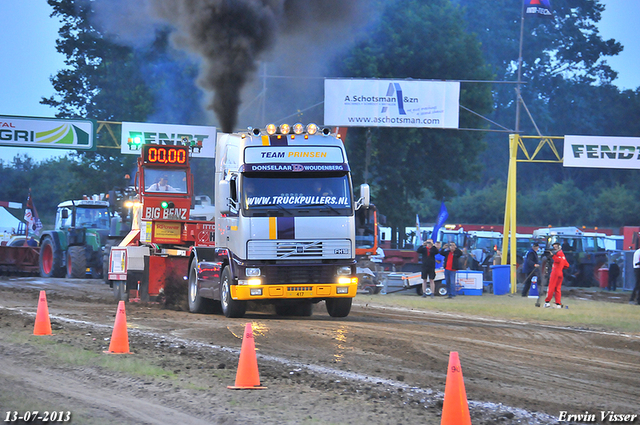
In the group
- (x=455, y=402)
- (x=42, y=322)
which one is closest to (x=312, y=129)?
(x=42, y=322)

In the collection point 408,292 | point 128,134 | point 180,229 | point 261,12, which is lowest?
point 408,292

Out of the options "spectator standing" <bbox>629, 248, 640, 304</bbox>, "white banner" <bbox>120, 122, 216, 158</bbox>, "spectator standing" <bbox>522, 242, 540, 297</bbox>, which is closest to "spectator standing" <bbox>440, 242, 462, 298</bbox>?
"spectator standing" <bbox>522, 242, 540, 297</bbox>

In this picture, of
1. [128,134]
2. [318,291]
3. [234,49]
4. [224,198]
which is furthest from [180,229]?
[128,134]

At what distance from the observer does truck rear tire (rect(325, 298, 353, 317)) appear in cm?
1623

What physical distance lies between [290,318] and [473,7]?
66.6m

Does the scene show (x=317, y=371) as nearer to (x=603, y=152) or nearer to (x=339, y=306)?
(x=339, y=306)

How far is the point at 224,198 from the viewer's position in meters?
15.4

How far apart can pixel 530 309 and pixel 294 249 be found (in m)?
8.93

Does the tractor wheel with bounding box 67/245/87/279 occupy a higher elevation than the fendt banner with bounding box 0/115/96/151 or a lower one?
lower

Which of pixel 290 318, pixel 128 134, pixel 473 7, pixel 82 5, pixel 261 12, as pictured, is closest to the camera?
pixel 290 318

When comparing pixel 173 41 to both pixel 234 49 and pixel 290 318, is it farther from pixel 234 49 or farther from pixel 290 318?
pixel 290 318

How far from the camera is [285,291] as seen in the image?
48.0ft

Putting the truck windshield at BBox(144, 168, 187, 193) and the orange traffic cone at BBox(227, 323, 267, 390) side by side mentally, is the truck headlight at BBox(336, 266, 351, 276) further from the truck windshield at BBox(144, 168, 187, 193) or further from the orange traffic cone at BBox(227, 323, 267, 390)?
the orange traffic cone at BBox(227, 323, 267, 390)

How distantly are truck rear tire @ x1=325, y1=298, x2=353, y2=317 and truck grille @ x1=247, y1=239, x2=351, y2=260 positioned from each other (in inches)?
69.8
